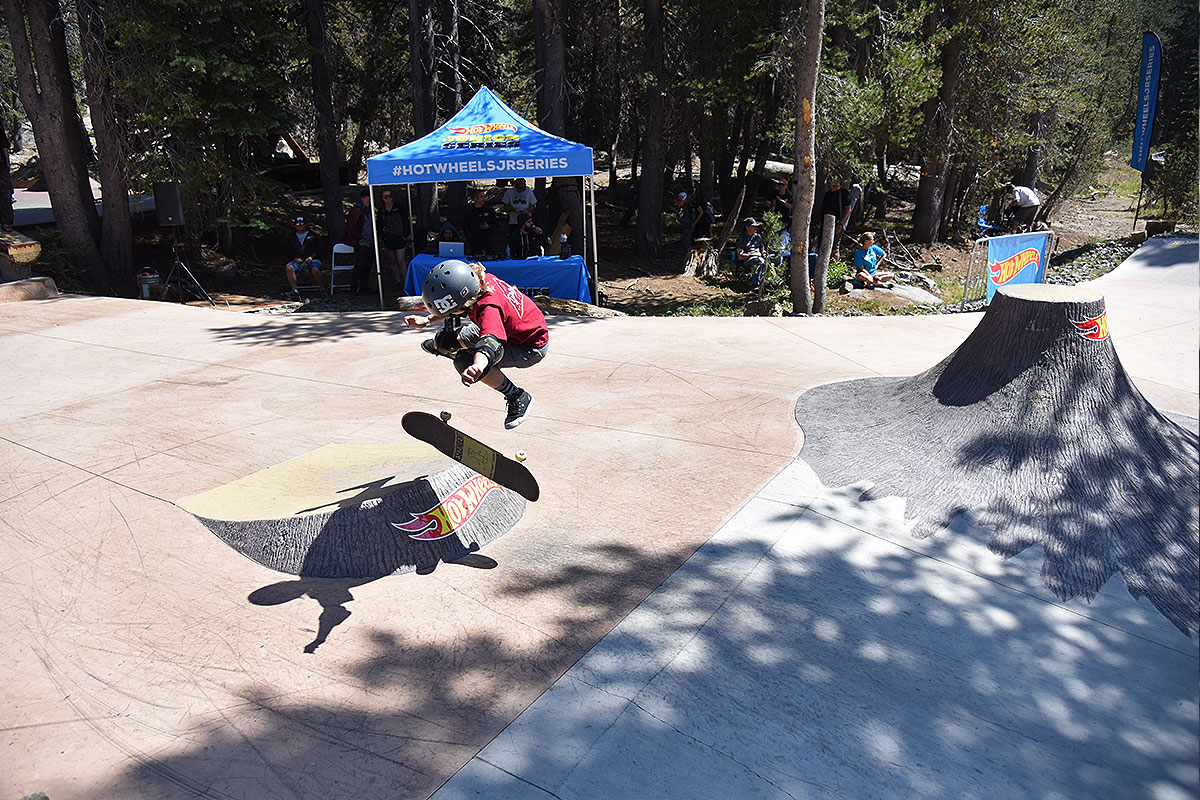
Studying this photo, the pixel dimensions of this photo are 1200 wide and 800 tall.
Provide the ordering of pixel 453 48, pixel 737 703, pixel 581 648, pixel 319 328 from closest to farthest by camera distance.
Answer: pixel 737 703 → pixel 581 648 → pixel 319 328 → pixel 453 48

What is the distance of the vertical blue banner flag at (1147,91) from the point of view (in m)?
16.6

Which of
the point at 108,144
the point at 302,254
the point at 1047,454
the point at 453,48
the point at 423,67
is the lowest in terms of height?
the point at 1047,454

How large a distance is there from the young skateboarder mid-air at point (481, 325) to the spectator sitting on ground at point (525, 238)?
10.1 m

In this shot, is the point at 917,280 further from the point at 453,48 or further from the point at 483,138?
the point at 453,48

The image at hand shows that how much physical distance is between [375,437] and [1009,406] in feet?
16.0

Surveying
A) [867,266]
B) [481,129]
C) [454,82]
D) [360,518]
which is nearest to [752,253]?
[867,266]

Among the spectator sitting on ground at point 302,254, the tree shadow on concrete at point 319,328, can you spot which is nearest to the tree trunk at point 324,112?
the spectator sitting on ground at point 302,254

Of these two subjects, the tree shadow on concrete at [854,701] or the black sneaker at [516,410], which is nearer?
the tree shadow on concrete at [854,701]

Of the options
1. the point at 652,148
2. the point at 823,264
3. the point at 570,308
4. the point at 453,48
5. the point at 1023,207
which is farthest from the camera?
the point at 1023,207

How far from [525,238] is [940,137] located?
33.8ft

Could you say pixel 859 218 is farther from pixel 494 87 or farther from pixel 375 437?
pixel 375 437

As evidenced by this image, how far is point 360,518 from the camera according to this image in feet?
15.7

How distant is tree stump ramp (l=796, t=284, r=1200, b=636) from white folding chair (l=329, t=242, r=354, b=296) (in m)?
10.8

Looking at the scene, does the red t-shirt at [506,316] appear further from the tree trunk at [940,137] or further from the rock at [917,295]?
the tree trunk at [940,137]
